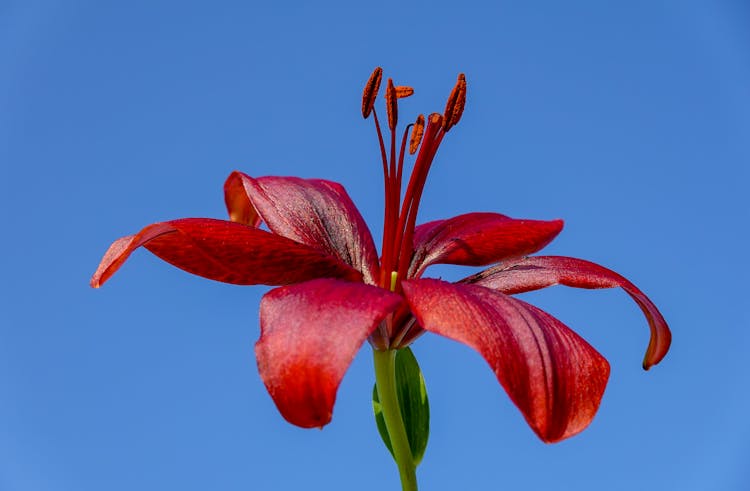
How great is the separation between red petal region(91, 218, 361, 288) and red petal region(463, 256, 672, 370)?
0.19 m

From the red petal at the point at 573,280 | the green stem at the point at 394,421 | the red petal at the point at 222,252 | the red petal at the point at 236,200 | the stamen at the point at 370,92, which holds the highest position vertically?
the stamen at the point at 370,92

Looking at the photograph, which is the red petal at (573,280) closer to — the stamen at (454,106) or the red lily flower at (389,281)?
the red lily flower at (389,281)

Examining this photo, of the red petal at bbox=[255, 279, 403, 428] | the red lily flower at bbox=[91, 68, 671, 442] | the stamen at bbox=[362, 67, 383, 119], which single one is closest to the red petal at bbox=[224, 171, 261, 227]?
the red lily flower at bbox=[91, 68, 671, 442]

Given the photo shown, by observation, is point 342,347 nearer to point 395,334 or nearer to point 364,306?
point 364,306

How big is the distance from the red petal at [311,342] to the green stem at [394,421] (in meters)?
0.14

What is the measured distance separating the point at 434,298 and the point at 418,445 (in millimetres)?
210

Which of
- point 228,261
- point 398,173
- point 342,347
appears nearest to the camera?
point 342,347

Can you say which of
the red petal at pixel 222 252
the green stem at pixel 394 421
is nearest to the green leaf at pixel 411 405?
the green stem at pixel 394 421

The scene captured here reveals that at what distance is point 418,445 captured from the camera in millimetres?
736

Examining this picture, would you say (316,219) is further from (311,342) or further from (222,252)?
(311,342)

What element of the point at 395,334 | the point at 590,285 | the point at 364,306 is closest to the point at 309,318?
the point at 364,306

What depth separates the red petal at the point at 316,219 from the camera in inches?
30.6

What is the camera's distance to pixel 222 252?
637 mm

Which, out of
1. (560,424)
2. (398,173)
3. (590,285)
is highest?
(398,173)
